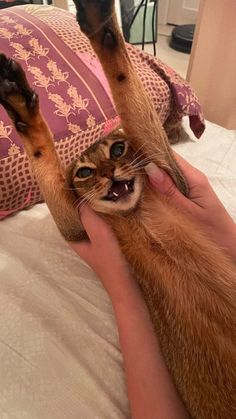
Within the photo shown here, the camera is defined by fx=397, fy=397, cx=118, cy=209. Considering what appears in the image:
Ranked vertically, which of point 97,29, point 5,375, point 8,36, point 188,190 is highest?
point 97,29

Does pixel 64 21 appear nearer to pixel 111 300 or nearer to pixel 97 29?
pixel 97 29

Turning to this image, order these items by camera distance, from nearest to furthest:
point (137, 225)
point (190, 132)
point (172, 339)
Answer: point (172, 339) → point (137, 225) → point (190, 132)

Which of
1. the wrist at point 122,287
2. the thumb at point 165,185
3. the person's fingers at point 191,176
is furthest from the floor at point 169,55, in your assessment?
the wrist at point 122,287

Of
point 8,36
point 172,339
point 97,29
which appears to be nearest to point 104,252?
point 172,339

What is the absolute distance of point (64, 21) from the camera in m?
1.23

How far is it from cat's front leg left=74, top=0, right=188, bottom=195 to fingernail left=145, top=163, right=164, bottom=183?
23 millimetres

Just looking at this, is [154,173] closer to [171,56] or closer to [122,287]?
[122,287]

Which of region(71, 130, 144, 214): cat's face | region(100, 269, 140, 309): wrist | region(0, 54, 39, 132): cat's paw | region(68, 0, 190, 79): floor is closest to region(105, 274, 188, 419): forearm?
region(100, 269, 140, 309): wrist

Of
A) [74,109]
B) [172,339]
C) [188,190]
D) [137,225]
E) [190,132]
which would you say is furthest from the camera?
[190,132]

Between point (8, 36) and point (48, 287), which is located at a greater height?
point (8, 36)

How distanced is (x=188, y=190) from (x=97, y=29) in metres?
0.38

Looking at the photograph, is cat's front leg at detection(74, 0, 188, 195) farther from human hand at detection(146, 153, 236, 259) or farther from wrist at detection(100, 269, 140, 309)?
wrist at detection(100, 269, 140, 309)

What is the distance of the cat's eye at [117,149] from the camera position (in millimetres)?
766

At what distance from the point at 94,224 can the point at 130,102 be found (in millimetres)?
255
